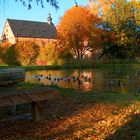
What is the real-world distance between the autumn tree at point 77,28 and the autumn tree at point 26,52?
14.7ft

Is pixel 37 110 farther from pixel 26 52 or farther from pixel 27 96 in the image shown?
pixel 26 52

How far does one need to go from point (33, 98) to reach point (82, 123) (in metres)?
1.08

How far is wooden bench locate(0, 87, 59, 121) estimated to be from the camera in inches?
215

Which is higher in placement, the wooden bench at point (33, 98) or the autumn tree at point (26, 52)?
the autumn tree at point (26, 52)

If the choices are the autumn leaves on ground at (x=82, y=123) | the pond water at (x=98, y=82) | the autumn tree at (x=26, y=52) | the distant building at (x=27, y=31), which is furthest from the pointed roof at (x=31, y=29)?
the autumn leaves on ground at (x=82, y=123)

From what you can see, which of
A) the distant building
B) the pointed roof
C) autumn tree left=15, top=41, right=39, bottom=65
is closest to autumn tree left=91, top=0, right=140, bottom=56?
autumn tree left=15, top=41, right=39, bottom=65

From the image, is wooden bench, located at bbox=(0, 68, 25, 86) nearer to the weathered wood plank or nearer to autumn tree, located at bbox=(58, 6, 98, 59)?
the weathered wood plank

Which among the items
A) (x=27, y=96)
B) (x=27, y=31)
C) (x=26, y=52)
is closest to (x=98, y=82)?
(x=27, y=96)

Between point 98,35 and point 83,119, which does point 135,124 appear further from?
point 98,35

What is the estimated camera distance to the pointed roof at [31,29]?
102m

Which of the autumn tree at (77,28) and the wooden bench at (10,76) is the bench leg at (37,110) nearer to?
the wooden bench at (10,76)

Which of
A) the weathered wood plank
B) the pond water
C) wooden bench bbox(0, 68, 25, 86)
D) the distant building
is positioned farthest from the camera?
the distant building

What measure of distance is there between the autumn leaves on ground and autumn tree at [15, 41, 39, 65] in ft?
154

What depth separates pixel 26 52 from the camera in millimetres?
55281
